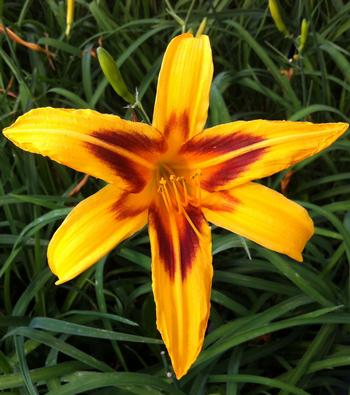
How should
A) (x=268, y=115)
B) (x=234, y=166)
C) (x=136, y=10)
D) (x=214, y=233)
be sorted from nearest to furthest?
(x=234, y=166) → (x=214, y=233) → (x=268, y=115) → (x=136, y=10)

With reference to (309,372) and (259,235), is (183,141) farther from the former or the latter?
(309,372)

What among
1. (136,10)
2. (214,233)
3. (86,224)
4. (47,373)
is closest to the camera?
(86,224)

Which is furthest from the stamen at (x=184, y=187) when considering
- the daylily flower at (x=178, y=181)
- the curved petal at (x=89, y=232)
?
the curved petal at (x=89, y=232)

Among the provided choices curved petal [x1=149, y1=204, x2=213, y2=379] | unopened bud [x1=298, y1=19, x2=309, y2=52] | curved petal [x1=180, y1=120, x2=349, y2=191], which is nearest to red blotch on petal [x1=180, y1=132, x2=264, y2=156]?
curved petal [x1=180, y1=120, x2=349, y2=191]

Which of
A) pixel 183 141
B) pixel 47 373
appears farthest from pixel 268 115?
pixel 47 373

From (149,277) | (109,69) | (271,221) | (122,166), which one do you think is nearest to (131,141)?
(122,166)

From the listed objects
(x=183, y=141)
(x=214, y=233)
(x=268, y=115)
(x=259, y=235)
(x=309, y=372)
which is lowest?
(x=309, y=372)

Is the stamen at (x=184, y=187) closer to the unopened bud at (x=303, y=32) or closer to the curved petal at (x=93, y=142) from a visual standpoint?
the curved petal at (x=93, y=142)

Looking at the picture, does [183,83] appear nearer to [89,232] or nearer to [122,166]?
[122,166]
